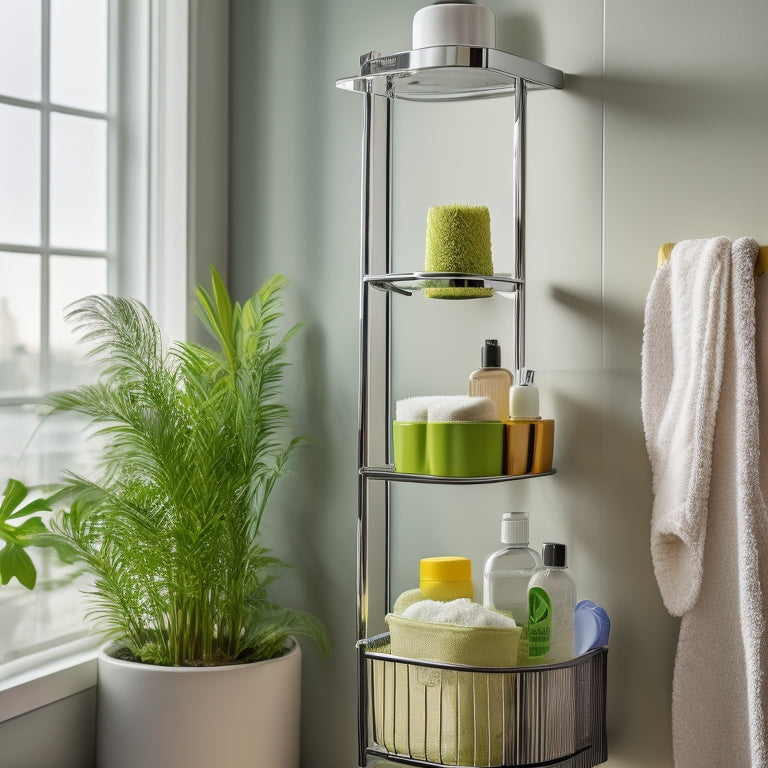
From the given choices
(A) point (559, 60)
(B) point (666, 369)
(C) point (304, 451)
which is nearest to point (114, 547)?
(C) point (304, 451)

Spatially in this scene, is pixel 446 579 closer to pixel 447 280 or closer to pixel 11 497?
pixel 447 280

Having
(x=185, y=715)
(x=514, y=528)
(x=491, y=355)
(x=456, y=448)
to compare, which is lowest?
(x=185, y=715)

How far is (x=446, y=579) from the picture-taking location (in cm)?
127

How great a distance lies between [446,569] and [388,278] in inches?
15.3

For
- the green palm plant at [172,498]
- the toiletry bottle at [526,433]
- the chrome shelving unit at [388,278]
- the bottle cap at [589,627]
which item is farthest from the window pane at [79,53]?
the bottle cap at [589,627]

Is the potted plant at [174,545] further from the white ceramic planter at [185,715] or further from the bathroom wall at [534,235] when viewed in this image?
the bathroom wall at [534,235]

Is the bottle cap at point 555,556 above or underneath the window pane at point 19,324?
underneath

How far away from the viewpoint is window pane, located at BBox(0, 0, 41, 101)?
1.35 metres

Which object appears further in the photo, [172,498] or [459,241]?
[172,498]

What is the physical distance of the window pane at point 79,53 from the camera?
1430 millimetres

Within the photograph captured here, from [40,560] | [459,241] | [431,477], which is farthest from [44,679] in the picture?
[459,241]

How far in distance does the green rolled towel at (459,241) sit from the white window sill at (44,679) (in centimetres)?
74

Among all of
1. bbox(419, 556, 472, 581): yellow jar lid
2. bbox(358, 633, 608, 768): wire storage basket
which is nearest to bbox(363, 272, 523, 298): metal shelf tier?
bbox(419, 556, 472, 581): yellow jar lid

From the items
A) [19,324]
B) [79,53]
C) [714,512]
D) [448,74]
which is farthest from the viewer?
[79,53]
